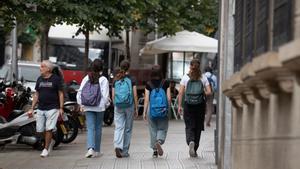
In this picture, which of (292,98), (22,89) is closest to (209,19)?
(22,89)

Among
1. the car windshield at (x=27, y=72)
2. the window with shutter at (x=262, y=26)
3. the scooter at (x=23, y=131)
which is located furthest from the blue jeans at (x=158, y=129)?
the car windshield at (x=27, y=72)

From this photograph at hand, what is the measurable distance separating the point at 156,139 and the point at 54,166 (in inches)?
77.8

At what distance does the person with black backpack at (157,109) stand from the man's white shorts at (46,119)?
172 cm

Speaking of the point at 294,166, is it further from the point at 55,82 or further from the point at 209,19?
the point at 209,19

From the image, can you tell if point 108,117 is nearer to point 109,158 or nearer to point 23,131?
point 23,131

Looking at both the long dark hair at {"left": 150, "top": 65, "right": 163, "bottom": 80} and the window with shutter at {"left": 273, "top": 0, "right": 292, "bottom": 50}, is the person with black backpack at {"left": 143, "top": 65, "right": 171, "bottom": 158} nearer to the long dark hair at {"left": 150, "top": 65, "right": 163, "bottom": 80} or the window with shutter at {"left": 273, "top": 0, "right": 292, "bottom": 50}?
the long dark hair at {"left": 150, "top": 65, "right": 163, "bottom": 80}

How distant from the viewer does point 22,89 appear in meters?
17.9

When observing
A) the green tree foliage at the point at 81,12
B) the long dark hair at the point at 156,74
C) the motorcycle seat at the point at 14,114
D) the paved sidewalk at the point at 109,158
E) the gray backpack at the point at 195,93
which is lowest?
the paved sidewalk at the point at 109,158

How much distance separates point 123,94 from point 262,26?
7.02m

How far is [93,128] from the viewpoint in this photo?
13531 mm

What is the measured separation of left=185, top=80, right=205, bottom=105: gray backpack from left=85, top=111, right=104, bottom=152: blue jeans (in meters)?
1.68

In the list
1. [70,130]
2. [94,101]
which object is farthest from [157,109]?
[70,130]

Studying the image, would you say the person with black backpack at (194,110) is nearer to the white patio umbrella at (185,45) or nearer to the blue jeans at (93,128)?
the blue jeans at (93,128)

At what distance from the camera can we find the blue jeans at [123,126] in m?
13.4
